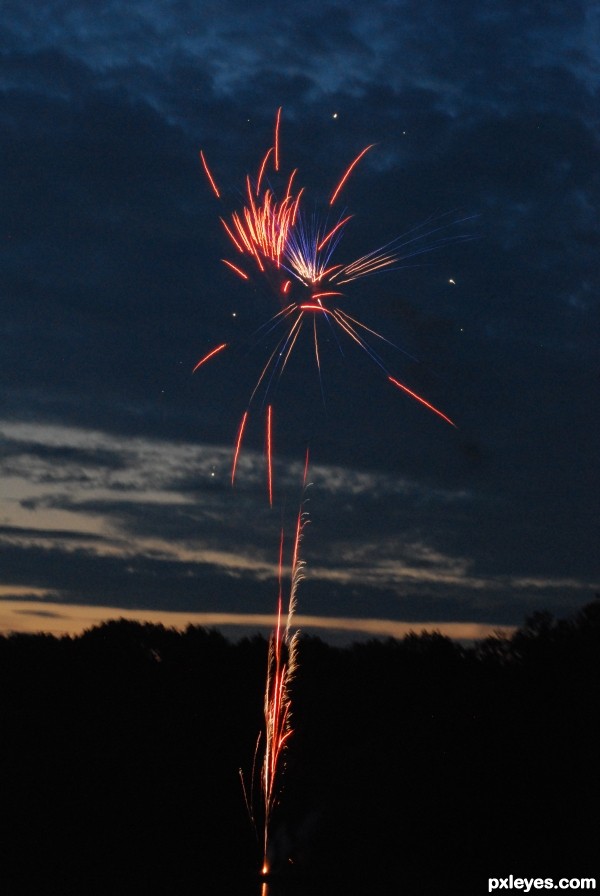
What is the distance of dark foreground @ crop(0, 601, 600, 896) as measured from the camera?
21547mm

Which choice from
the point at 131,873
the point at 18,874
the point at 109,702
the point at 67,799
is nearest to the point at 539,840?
the point at 131,873

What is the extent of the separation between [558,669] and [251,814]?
320 inches

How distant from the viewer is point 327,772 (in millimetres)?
26609

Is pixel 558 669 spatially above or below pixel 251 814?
above

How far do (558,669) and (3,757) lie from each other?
645 inches

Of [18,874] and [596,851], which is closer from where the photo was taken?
[596,851]

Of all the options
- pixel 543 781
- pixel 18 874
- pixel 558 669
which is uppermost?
pixel 558 669

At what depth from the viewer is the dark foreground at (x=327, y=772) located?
2155cm

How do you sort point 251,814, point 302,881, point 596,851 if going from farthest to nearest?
point 251,814, point 302,881, point 596,851

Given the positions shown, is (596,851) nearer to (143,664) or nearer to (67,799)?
A: (67,799)

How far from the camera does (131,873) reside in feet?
79.3

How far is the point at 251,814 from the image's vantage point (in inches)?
1113

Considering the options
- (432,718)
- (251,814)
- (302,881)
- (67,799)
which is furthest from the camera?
(67,799)

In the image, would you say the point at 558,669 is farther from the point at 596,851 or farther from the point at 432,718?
the point at 596,851
